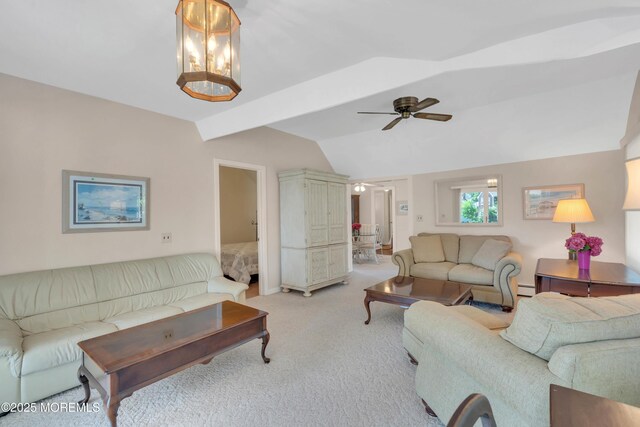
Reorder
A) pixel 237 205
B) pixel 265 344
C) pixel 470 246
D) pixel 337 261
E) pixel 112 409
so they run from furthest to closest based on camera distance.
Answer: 1. pixel 237 205
2. pixel 337 261
3. pixel 470 246
4. pixel 265 344
5. pixel 112 409

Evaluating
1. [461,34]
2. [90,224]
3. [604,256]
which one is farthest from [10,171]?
[604,256]

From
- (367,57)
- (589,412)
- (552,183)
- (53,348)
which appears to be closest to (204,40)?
(367,57)

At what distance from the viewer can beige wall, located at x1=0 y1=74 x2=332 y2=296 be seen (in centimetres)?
264

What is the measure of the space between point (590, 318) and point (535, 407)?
415 millimetres

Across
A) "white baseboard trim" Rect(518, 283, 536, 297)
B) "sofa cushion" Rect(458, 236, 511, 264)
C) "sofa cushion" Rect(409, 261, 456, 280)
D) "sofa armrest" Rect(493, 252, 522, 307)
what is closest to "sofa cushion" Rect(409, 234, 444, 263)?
"sofa cushion" Rect(409, 261, 456, 280)

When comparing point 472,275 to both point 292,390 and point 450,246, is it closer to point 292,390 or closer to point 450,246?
point 450,246

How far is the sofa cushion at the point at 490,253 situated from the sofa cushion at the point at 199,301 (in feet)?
11.2

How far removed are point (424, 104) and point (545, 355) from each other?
2.42 m

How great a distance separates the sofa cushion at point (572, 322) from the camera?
1.18 meters

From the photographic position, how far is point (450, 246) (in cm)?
489

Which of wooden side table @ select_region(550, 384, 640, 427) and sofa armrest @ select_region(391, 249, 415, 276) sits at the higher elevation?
wooden side table @ select_region(550, 384, 640, 427)

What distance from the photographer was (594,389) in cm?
112

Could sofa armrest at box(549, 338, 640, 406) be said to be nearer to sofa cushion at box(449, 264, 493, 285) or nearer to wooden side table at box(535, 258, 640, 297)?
wooden side table at box(535, 258, 640, 297)

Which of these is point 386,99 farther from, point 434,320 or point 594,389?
point 594,389
